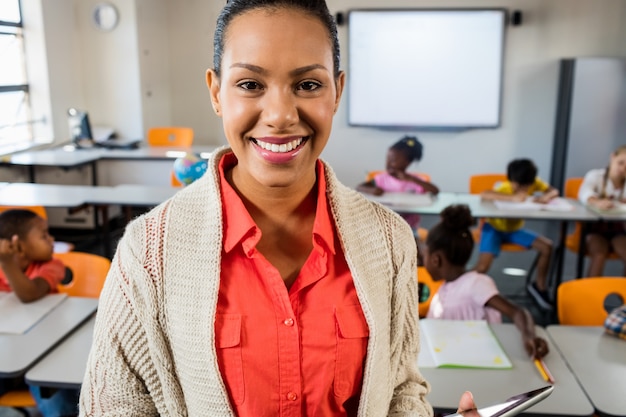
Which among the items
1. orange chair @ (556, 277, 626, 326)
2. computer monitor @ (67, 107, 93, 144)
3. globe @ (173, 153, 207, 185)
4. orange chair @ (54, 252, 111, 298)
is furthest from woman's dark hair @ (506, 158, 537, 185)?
computer monitor @ (67, 107, 93, 144)

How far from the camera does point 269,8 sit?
84 cm

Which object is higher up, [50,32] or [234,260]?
[50,32]

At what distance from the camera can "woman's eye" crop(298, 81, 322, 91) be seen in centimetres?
85

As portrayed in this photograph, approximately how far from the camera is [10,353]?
1828mm

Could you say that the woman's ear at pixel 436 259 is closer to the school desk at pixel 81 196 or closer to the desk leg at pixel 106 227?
the school desk at pixel 81 196

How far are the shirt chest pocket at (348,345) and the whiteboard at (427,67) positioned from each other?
546 cm

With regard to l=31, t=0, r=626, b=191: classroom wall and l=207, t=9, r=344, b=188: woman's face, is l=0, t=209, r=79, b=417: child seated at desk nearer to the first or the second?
l=207, t=9, r=344, b=188: woman's face

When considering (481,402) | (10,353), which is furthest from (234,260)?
(10,353)

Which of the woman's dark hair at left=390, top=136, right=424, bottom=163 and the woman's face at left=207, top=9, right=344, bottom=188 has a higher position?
the woman's face at left=207, top=9, right=344, bottom=188

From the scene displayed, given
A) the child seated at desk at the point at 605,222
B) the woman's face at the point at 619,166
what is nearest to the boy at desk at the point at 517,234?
the child seated at desk at the point at 605,222

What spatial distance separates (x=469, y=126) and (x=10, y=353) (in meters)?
5.23

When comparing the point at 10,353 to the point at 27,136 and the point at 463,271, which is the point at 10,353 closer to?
the point at 463,271

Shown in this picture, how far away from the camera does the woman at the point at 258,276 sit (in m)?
0.85

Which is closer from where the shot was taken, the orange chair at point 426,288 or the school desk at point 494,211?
the orange chair at point 426,288
